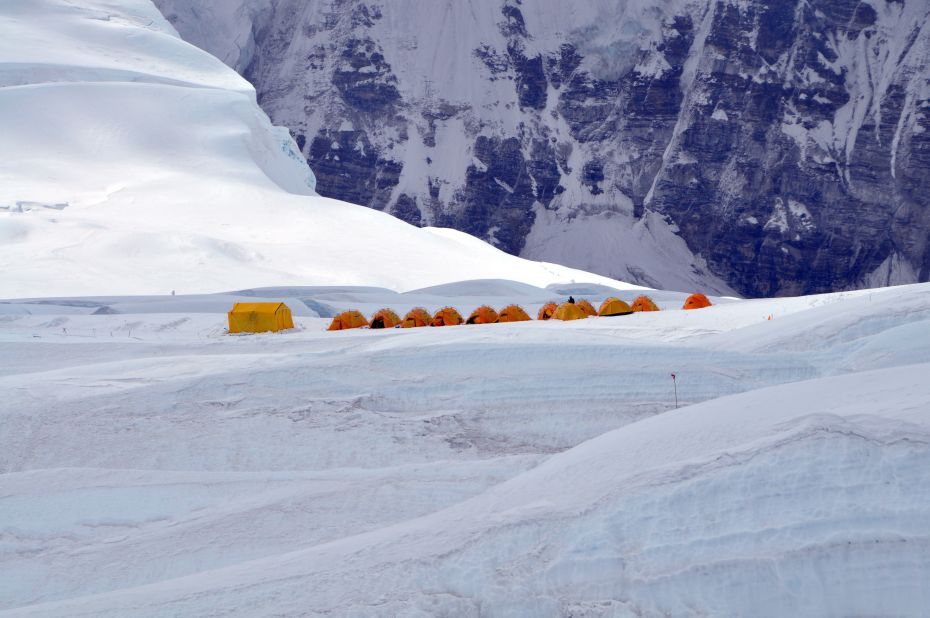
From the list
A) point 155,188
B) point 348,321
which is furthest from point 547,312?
point 155,188

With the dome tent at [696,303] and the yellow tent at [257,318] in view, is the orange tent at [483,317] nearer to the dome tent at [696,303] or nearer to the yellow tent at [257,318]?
the yellow tent at [257,318]

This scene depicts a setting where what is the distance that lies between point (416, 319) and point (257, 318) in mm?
3290

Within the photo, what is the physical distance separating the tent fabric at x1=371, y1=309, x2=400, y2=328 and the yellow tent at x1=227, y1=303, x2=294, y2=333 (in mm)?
1842

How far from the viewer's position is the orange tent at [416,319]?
71.9 feet

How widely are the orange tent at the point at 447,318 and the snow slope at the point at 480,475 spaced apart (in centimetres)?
772

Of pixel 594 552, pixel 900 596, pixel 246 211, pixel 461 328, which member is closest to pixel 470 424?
pixel 461 328

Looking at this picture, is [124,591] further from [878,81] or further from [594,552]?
[878,81]

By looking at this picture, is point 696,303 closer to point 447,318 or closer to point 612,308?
point 612,308

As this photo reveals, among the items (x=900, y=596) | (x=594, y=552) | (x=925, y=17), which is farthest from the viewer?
(x=925, y=17)

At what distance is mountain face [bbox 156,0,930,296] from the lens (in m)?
92.6

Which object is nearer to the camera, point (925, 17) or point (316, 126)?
point (925, 17)

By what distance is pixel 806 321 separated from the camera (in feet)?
40.8

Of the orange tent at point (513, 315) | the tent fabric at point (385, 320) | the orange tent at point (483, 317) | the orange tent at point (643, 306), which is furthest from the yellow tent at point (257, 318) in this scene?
the orange tent at point (643, 306)

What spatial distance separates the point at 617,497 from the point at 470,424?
482 centimetres
